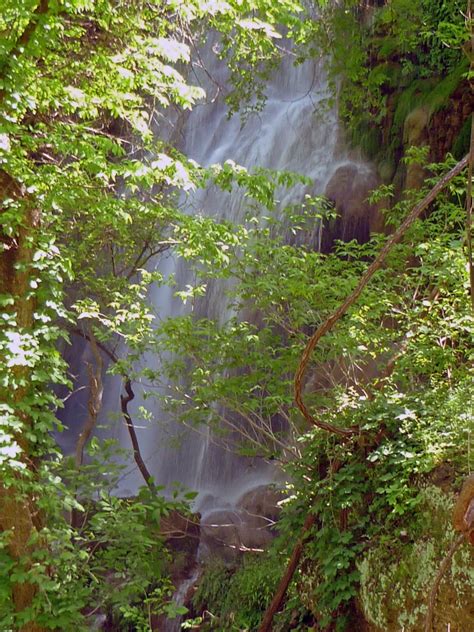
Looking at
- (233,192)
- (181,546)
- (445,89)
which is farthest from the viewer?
(233,192)

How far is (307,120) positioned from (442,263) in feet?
24.8

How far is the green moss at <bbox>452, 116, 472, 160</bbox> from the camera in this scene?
9.99 meters

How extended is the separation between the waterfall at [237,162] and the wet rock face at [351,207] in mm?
52

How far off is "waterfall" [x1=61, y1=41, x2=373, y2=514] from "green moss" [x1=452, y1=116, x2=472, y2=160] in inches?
63.0

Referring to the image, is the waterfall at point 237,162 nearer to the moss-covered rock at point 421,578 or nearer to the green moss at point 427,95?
the green moss at point 427,95

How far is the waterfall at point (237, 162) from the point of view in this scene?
1154 centimetres

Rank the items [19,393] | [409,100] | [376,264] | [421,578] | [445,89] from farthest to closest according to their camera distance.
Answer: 1. [409,100]
2. [445,89]
3. [19,393]
4. [421,578]
5. [376,264]

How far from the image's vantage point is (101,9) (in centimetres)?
525

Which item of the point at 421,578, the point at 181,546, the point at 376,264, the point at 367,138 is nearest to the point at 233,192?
the point at 367,138

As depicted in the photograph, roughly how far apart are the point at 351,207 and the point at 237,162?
3.25 meters

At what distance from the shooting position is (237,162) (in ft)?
43.9

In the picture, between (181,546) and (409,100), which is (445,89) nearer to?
(409,100)

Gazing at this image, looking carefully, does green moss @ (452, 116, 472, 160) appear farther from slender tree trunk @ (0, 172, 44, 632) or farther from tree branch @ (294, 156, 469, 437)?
tree branch @ (294, 156, 469, 437)

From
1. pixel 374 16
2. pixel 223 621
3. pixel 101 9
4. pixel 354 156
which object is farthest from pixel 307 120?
pixel 223 621
